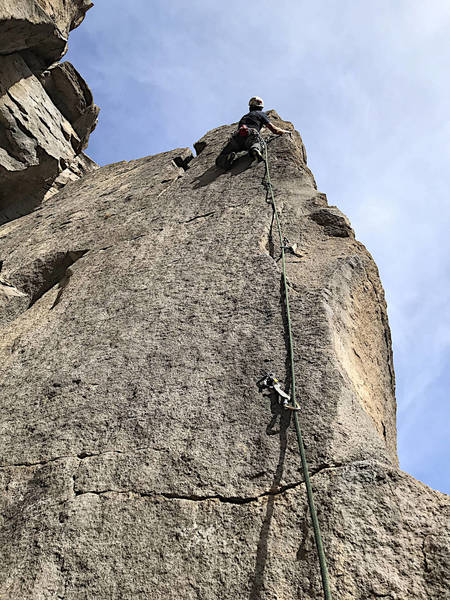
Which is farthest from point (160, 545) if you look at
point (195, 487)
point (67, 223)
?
point (67, 223)

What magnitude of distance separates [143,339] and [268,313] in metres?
0.71

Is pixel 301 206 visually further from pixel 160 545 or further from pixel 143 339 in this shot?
pixel 160 545

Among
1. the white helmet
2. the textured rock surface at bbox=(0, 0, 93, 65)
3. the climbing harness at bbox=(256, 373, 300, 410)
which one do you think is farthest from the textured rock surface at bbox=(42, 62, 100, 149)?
the climbing harness at bbox=(256, 373, 300, 410)

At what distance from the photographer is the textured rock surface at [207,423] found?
1.55 metres

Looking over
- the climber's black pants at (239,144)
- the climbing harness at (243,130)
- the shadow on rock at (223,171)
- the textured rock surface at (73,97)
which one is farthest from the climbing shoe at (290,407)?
the textured rock surface at (73,97)

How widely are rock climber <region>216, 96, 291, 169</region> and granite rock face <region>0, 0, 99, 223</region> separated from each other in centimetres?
286

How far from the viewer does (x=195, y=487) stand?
1.79 metres

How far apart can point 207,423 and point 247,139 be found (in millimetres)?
3166

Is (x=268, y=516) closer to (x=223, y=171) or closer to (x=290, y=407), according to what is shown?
(x=290, y=407)

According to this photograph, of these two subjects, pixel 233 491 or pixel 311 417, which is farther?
pixel 311 417

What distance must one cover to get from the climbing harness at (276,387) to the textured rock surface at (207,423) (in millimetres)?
52

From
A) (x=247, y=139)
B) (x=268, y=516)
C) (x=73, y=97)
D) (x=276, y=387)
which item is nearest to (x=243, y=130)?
(x=247, y=139)

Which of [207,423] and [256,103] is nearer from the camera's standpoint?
[207,423]

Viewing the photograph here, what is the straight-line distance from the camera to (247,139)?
438cm
